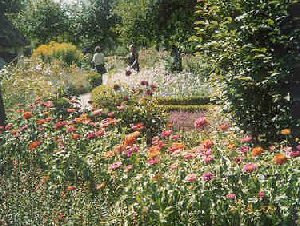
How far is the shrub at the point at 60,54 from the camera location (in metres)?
25.6

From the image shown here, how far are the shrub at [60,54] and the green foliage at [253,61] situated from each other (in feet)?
64.2

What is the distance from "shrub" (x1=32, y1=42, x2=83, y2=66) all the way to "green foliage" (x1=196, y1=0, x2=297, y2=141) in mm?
19554

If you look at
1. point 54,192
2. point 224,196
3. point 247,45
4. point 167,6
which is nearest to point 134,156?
point 54,192

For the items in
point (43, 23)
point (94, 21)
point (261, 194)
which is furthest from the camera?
point (43, 23)

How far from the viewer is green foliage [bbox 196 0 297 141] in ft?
19.6

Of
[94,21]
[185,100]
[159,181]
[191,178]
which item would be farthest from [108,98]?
[94,21]

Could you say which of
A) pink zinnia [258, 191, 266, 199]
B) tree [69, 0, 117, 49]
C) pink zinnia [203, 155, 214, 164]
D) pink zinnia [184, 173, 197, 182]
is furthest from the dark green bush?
tree [69, 0, 117, 49]

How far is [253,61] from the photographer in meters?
6.09

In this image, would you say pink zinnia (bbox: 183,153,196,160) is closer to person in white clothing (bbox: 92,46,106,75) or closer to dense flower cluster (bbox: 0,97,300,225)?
dense flower cluster (bbox: 0,97,300,225)

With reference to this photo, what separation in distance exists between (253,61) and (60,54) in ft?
69.6

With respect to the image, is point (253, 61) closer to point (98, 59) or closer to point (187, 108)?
point (187, 108)

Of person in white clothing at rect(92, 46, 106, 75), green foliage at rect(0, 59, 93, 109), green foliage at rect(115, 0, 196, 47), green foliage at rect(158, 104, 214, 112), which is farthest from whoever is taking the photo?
person in white clothing at rect(92, 46, 106, 75)

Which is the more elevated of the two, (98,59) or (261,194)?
(98,59)

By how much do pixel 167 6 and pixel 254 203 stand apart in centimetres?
1403
